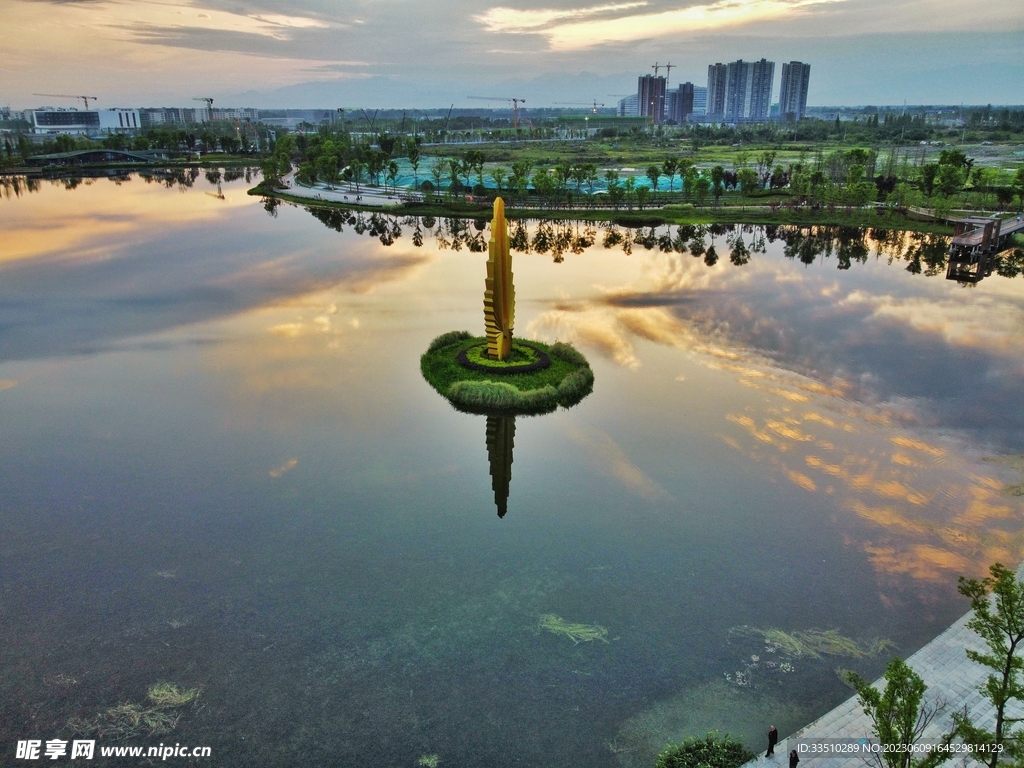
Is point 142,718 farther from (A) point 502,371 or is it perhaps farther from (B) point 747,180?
(B) point 747,180

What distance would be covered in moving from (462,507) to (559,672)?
5.98m

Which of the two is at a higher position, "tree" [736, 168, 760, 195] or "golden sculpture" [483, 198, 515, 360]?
Answer: "tree" [736, 168, 760, 195]

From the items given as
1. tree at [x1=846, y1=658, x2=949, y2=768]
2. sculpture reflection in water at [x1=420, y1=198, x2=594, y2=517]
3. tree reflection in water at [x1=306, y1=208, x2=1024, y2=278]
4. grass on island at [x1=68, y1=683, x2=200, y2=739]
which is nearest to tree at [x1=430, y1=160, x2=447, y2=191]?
tree reflection in water at [x1=306, y1=208, x2=1024, y2=278]

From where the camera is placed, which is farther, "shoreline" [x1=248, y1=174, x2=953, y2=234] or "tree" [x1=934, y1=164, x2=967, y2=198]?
"tree" [x1=934, y1=164, x2=967, y2=198]

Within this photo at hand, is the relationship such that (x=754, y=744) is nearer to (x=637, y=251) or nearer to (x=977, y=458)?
(x=977, y=458)

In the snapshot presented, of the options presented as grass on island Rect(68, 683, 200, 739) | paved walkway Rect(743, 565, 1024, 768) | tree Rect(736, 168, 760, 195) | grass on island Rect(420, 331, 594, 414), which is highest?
tree Rect(736, 168, 760, 195)

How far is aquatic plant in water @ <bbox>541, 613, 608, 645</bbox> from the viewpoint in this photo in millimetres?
14188

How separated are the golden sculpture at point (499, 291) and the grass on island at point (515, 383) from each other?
2.52ft

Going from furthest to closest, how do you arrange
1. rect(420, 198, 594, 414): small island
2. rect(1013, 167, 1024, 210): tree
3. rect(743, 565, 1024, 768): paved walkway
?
rect(1013, 167, 1024, 210): tree < rect(420, 198, 594, 414): small island < rect(743, 565, 1024, 768): paved walkway

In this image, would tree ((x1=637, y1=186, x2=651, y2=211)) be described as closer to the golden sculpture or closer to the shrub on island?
the golden sculpture

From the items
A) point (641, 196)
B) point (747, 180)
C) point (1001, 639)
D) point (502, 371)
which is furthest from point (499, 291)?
point (747, 180)

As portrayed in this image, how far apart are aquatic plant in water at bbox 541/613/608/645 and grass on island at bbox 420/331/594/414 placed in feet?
33.2

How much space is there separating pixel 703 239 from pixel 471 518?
3835 centimetres

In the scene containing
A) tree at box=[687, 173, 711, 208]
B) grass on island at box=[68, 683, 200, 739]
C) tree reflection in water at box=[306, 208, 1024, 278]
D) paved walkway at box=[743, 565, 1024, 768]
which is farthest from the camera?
tree at box=[687, 173, 711, 208]
